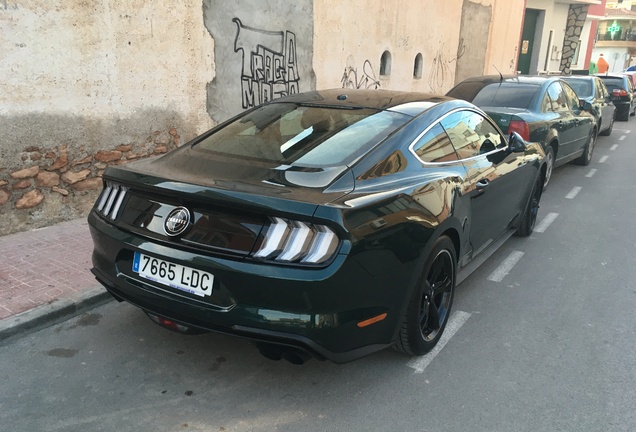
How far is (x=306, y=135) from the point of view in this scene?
336cm

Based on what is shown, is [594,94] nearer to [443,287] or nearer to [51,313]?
[443,287]

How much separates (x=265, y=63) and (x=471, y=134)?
4.61 meters

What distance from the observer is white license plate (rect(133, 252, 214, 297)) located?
257cm

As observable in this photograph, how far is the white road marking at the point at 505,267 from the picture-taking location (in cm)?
471

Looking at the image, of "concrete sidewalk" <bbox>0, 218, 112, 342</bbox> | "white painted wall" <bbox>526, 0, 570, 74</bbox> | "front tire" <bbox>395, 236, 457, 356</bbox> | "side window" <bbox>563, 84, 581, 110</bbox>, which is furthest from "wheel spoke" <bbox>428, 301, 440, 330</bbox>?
"white painted wall" <bbox>526, 0, 570, 74</bbox>

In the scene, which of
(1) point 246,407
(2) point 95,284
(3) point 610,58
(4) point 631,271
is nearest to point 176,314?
(1) point 246,407

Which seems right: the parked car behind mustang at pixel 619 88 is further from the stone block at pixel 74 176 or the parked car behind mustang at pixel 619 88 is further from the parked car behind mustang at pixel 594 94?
the stone block at pixel 74 176

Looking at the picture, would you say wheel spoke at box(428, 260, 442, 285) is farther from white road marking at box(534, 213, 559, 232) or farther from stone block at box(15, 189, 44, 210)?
stone block at box(15, 189, 44, 210)

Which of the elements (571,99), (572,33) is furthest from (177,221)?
(572,33)

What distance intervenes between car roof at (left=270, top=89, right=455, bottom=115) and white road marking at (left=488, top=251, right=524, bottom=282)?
175 centimetres

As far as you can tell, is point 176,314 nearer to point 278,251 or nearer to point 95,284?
point 278,251

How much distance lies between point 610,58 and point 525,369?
69462 millimetres

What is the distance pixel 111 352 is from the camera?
3283 mm

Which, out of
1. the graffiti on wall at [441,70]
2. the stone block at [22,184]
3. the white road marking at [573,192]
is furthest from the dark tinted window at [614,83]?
the stone block at [22,184]
